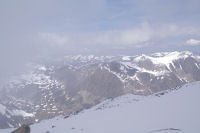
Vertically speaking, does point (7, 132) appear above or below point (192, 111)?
below

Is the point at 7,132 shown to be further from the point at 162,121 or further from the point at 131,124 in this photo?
the point at 162,121

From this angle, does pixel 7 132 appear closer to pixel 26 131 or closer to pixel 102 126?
pixel 26 131

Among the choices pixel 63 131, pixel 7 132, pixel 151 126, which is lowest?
pixel 7 132

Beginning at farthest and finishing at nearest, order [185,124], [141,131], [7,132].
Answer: [7,132] → [141,131] → [185,124]

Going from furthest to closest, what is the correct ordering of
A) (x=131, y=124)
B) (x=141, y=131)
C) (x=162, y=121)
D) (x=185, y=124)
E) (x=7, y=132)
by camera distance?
(x=7, y=132) < (x=131, y=124) < (x=162, y=121) < (x=141, y=131) < (x=185, y=124)

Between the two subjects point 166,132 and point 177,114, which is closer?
point 166,132

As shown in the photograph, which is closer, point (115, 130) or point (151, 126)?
point (151, 126)

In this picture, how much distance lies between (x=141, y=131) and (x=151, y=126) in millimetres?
1423

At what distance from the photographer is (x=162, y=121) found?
777 inches

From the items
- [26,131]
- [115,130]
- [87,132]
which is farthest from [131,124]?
[26,131]

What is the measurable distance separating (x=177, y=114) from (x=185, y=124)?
13.1ft

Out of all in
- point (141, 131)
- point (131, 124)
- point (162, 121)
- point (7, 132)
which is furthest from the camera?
point (7, 132)

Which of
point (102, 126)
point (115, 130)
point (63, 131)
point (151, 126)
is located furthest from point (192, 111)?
point (63, 131)

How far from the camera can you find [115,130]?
20.7 meters
